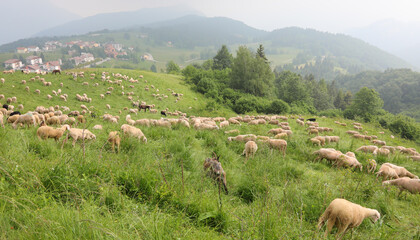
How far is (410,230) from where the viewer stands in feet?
12.4

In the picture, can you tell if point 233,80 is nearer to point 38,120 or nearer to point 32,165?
point 38,120

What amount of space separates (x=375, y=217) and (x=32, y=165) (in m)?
7.00

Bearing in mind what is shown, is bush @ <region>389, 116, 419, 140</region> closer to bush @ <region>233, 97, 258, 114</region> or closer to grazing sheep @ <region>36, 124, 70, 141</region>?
bush @ <region>233, 97, 258, 114</region>

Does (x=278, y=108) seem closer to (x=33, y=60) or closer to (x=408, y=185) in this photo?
(x=408, y=185)

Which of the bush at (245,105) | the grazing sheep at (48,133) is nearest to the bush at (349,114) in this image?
the bush at (245,105)

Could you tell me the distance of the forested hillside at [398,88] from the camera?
365 feet

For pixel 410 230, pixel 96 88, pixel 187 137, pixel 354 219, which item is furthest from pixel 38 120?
pixel 96 88

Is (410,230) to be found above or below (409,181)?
above

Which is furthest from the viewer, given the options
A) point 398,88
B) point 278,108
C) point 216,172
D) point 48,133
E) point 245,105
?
point 398,88

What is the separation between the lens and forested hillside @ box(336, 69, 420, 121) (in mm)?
111250

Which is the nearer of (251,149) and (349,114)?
(251,149)

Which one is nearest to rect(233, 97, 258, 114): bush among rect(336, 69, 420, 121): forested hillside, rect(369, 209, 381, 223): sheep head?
rect(369, 209, 381, 223): sheep head

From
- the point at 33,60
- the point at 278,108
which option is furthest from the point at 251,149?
the point at 33,60

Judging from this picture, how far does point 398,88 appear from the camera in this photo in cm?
12075
